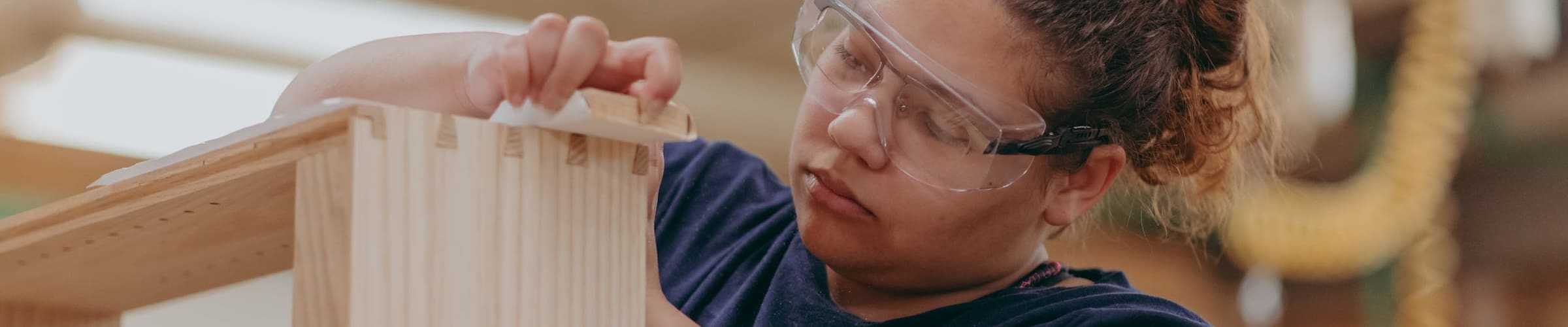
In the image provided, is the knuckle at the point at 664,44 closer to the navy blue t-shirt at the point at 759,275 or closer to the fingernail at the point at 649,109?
the fingernail at the point at 649,109

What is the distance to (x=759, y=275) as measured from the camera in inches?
46.7

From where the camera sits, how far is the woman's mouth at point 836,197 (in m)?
1.07

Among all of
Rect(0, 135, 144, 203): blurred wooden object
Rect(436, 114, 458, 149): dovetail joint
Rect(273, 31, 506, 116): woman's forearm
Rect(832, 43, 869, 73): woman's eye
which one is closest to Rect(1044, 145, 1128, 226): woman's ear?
Rect(832, 43, 869, 73): woman's eye

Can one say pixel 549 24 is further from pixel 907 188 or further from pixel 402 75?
pixel 907 188

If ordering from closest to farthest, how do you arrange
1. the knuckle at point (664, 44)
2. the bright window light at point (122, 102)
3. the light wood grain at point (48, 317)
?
the knuckle at point (664, 44), the light wood grain at point (48, 317), the bright window light at point (122, 102)

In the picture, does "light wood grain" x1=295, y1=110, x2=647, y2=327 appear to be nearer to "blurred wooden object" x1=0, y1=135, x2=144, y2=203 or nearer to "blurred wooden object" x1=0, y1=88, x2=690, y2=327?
"blurred wooden object" x1=0, y1=88, x2=690, y2=327

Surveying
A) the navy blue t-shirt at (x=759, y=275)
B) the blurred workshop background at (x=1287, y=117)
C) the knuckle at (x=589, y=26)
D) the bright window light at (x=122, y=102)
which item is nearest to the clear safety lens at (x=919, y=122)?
the navy blue t-shirt at (x=759, y=275)

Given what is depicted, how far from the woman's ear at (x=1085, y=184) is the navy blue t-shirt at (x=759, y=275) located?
0.06 metres

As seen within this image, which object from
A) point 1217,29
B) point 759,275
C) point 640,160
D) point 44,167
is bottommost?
point 44,167

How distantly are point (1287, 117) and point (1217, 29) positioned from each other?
791 mm

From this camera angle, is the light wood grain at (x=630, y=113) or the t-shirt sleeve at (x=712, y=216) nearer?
the light wood grain at (x=630, y=113)

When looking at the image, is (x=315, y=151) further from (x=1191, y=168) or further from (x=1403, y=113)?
(x=1403, y=113)

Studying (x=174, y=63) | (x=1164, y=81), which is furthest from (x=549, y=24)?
(x=174, y=63)

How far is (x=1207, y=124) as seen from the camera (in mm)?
1266
